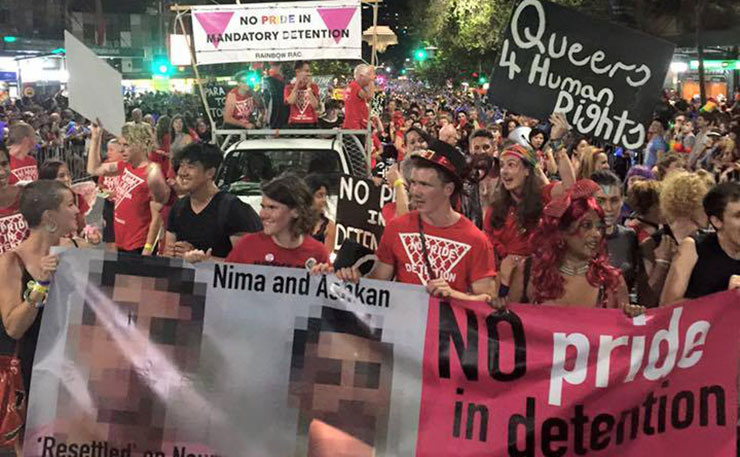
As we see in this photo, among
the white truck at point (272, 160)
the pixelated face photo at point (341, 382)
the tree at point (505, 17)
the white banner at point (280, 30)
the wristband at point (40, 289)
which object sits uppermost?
the tree at point (505, 17)

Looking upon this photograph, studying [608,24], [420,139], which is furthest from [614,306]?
[420,139]

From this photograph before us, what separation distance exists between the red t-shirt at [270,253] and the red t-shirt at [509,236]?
51.4 inches

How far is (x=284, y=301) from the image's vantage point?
480cm

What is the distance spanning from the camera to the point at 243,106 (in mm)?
13430

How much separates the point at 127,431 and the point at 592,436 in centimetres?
A: 225

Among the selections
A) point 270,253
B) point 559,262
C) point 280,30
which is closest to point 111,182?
point 270,253

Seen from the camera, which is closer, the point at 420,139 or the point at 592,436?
the point at 592,436

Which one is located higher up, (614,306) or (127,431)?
(614,306)

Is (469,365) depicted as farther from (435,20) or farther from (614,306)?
(435,20)

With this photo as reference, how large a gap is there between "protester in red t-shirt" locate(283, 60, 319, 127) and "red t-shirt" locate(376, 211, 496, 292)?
345 inches

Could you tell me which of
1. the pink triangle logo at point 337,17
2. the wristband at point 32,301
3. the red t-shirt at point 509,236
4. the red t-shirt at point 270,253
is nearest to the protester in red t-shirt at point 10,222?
the wristband at point 32,301

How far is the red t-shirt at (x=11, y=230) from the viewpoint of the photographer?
6.44 m

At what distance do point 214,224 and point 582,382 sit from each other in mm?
2565

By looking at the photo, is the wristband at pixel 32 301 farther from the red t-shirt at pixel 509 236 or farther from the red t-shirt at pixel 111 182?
the red t-shirt at pixel 111 182
